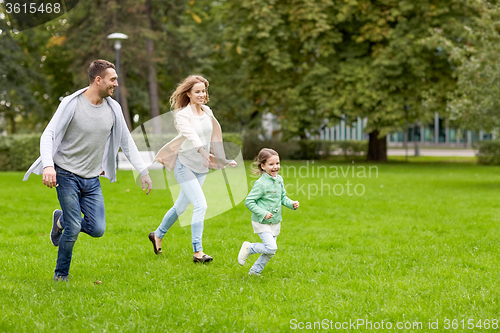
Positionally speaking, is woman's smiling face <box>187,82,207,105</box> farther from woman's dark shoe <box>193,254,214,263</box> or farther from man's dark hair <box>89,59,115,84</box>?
woman's dark shoe <box>193,254,214,263</box>

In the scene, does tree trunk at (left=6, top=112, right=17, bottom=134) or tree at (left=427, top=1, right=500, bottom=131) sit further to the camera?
tree trunk at (left=6, top=112, right=17, bottom=134)

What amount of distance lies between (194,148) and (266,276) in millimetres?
1595

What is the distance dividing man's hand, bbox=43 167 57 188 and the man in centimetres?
19

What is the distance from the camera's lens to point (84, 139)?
515cm

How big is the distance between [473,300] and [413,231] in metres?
3.79

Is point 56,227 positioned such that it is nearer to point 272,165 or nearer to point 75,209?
point 75,209

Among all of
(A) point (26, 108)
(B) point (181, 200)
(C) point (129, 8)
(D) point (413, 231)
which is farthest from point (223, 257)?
(A) point (26, 108)

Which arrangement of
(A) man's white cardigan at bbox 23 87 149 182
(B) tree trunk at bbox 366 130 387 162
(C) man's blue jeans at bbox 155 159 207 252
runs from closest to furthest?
(A) man's white cardigan at bbox 23 87 149 182, (C) man's blue jeans at bbox 155 159 207 252, (B) tree trunk at bbox 366 130 387 162

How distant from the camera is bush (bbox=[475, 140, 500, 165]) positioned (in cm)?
2844

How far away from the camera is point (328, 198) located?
1295 cm

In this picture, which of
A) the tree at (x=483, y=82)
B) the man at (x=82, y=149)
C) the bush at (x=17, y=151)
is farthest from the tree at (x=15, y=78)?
the man at (x=82, y=149)

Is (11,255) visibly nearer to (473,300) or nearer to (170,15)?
(473,300)

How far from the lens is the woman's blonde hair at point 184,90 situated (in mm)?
6094

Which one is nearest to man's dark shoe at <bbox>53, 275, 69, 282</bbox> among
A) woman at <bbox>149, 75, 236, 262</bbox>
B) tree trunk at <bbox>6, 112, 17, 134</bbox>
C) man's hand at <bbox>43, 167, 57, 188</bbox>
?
man's hand at <bbox>43, 167, 57, 188</bbox>
